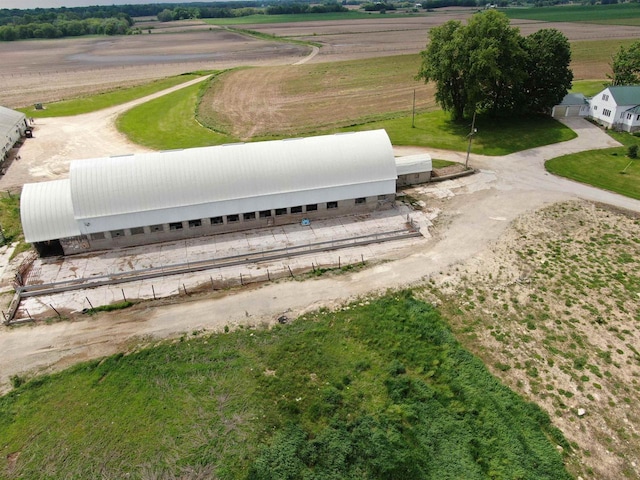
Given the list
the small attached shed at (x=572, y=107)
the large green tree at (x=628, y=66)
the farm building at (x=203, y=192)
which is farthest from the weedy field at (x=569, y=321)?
the large green tree at (x=628, y=66)

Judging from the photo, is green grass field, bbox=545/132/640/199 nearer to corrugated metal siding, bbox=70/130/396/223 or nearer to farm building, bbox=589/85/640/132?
farm building, bbox=589/85/640/132

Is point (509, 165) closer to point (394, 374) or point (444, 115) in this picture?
point (444, 115)

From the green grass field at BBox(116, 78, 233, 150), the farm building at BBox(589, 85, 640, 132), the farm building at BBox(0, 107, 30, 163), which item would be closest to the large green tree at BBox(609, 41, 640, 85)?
the farm building at BBox(589, 85, 640, 132)

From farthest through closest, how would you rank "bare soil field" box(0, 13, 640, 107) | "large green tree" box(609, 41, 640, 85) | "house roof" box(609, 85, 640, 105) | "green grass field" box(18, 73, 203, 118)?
"bare soil field" box(0, 13, 640, 107)
"green grass field" box(18, 73, 203, 118)
"large green tree" box(609, 41, 640, 85)
"house roof" box(609, 85, 640, 105)

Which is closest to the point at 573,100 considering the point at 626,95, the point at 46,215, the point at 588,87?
the point at 626,95

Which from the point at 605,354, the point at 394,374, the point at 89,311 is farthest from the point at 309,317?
the point at 605,354

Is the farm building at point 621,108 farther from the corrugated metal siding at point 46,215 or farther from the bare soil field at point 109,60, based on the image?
the bare soil field at point 109,60
